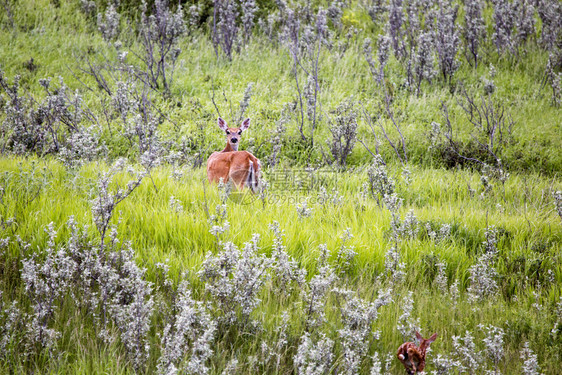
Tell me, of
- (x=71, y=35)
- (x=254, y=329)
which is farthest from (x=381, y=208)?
(x=71, y=35)

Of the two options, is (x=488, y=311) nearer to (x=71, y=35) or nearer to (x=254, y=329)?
(x=254, y=329)

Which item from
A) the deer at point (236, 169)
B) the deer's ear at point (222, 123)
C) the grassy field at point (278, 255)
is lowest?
the grassy field at point (278, 255)

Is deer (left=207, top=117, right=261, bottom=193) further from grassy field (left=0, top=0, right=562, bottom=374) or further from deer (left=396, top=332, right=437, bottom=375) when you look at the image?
deer (left=396, top=332, right=437, bottom=375)

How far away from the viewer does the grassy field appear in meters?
2.61

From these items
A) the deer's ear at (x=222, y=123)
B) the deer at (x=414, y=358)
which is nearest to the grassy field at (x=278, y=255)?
the deer at (x=414, y=358)

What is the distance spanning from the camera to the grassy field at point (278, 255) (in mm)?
2609

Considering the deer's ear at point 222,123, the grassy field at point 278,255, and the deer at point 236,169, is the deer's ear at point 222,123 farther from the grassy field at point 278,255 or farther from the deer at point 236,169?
the grassy field at point 278,255

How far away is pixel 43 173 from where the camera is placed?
14.6 ft

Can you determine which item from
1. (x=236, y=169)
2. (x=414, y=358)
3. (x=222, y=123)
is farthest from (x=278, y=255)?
(x=222, y=123)

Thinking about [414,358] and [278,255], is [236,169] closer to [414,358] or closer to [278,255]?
[278,255]

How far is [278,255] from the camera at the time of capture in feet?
10.7

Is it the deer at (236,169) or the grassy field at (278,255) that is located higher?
the deer at (236,169)

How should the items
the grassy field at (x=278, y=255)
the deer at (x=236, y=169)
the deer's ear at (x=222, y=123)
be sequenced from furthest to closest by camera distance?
1. the deer's ear at (x=222, y=123)
2. the deer at (x=236, y=169)
3. the grassy field at (x=278, y=255)

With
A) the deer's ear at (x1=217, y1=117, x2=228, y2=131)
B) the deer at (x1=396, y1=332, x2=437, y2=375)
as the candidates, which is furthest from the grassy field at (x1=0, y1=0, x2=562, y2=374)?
the deer's ear at (x1=217, y1=117, x2=228, y2=131)
